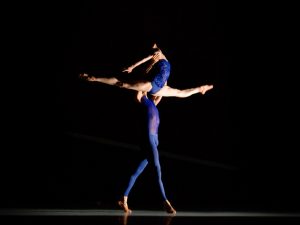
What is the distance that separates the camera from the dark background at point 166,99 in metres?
5.36

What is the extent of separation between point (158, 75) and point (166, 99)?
2.70 metres

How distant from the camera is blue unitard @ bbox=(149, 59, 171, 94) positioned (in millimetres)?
3283

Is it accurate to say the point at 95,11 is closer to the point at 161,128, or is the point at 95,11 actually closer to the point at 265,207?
the point at 161,128

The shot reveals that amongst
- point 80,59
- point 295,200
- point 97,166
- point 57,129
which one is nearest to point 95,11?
point 80,59

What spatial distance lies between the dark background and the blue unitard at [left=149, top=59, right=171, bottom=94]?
1788mm

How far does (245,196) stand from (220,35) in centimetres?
247

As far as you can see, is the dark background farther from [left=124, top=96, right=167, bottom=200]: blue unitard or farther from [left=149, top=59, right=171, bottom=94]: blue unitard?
[left=149, top=59, right=171, bottom=94]: blue unitard

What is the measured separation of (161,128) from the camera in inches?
237

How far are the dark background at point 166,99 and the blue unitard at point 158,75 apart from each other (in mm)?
1788
